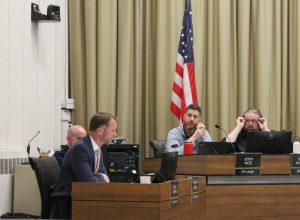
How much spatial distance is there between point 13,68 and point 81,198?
8.30 feet

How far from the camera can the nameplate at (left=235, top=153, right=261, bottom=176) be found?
18.9 ft

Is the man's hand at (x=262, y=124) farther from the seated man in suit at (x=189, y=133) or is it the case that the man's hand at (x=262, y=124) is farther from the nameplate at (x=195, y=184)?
the nameplate at (x=195, y=184)

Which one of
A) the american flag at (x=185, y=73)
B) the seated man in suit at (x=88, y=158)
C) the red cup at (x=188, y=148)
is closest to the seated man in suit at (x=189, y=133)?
the red cup at (x=188, y=148)

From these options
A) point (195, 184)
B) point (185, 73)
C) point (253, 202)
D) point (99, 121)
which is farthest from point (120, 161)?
point (185, 73)

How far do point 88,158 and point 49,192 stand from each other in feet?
1.86

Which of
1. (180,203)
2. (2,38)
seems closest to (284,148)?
(180,203)

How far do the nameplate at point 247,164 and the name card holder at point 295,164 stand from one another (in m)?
0.39

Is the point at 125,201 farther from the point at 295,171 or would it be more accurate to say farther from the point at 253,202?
the point at 295,171

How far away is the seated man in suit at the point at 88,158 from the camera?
457 cm

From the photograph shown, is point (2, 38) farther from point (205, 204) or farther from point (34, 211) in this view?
point (205, 204)

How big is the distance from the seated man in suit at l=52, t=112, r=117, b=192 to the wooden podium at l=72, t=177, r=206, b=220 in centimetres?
43

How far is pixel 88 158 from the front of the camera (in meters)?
4.65

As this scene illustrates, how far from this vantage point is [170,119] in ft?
26.7

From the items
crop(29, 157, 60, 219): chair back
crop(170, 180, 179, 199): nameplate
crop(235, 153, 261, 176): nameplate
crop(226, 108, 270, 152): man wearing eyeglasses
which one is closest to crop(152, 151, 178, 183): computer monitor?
crop(170, 180, 179, 199): nameplate
